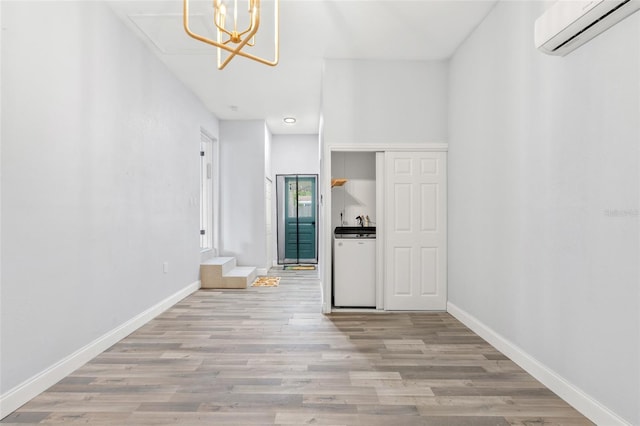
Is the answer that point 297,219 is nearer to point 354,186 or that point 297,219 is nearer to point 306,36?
point 354,186

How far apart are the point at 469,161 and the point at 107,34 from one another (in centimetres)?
345

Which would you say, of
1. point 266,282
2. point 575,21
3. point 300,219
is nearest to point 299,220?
point 300,219

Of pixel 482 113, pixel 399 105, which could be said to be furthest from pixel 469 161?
pixel 399 105

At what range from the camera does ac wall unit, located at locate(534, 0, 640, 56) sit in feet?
5.89

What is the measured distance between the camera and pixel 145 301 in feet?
12.5

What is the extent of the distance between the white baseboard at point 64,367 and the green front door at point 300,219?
4.38m

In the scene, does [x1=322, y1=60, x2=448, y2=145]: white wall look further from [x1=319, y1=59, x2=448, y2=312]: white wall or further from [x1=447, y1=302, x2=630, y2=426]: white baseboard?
[x1=447, y1=302, x2=630, y2=426]: white baseboard

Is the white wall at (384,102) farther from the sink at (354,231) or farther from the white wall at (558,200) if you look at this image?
the sink at (354,231)

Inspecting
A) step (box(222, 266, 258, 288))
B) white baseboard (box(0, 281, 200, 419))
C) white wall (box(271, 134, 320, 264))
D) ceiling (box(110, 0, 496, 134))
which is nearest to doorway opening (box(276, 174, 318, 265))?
white wall (box(271, 134, 320, 264))

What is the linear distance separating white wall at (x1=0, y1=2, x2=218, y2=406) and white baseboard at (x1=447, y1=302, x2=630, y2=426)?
320 centimetres

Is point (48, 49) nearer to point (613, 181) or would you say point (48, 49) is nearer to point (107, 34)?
point (107, 34)

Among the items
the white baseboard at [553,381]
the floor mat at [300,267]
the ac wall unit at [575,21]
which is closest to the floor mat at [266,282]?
the floor mat at [300,267]

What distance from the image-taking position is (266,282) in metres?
6.07

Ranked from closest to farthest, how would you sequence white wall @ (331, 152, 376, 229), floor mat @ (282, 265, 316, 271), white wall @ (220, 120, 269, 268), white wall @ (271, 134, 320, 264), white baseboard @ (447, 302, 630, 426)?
white baseboard @ (447, 302, 630, 426)
white wall @ (331, 152, 376, 229)
white wall @ (220, 120, 269, 268)
floor mat @ (282, 265, 316, 271)
white wall @ (271, 134, 320, 264)
